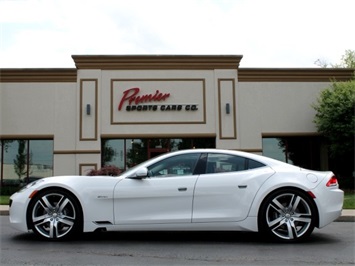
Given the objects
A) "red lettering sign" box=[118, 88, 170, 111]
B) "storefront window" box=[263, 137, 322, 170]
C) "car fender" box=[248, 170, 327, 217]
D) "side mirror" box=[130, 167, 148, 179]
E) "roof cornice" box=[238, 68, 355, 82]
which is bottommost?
"car fender" box=[248, 170, 327, 217]

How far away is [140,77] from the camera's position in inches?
760

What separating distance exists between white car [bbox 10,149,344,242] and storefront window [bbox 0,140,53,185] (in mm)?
13766

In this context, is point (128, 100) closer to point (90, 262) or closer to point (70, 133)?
point (70, 133)

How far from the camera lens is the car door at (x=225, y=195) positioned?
19.0 ft

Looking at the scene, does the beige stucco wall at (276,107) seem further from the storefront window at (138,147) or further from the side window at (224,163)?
the side window at (224,163)

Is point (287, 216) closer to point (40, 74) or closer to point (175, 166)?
point (175, 166)

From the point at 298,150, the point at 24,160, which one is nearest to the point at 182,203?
the point at 298,150

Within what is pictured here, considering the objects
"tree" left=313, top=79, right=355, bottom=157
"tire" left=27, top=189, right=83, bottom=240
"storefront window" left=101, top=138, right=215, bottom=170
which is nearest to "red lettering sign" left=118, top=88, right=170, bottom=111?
"storefront window" left=101, top=138, right=215, bottom=170

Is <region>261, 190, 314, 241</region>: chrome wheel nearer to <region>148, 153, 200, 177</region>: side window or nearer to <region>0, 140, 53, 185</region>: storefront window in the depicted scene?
<region>148, 153, 200, 177</region>: side window

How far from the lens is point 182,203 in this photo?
19.1 ft

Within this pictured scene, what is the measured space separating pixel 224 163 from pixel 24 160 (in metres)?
15.5

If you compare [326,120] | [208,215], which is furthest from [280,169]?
[326,120]

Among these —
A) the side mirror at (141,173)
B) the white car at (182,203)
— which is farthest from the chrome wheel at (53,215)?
the side mirror at (141,173)

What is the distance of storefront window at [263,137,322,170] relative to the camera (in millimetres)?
19656
